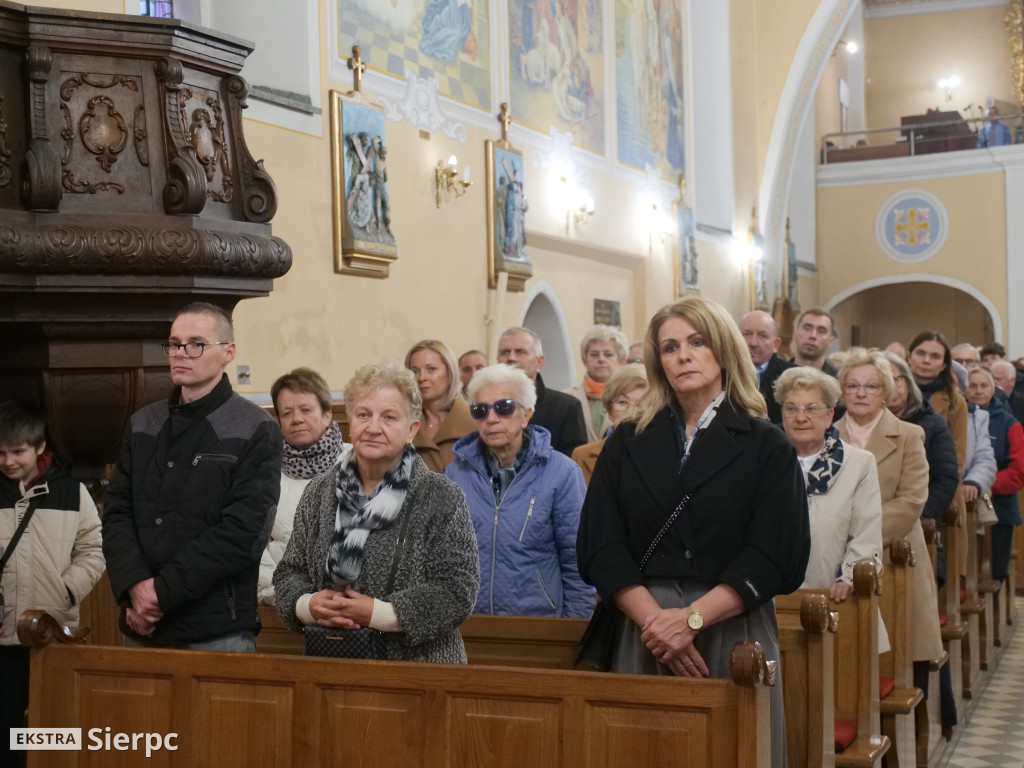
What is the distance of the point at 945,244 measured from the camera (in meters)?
21.6

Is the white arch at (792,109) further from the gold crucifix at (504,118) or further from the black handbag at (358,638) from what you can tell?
the black handbag at (358,638)

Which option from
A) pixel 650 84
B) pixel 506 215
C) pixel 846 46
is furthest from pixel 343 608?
pixel 846 46

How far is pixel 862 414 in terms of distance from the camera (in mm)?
5457

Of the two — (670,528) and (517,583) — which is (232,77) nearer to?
(517,583)

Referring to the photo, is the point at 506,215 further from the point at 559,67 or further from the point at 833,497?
the point at 833,497

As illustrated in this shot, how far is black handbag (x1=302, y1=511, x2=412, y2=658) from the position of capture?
3.09m

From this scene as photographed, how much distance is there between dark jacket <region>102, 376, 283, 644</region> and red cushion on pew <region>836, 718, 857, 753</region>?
81.7 inches

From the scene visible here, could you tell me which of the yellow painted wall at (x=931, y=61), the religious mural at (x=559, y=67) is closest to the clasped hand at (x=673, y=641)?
the religious mural at (x=559, y=67)

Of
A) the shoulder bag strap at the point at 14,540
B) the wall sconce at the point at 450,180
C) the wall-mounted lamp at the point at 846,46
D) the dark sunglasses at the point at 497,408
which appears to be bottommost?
the shoulder bag strap at the point at 14,540

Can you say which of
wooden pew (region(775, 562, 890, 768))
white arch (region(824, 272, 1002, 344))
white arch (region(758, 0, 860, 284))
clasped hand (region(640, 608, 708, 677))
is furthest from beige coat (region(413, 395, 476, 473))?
white arch (region(824, 272, 1002, 344))

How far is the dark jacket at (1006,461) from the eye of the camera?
8.20 m

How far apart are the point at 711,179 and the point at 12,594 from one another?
13.2 meters

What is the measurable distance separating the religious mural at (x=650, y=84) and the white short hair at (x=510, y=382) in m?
8.97

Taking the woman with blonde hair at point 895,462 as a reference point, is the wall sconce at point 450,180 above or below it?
above
